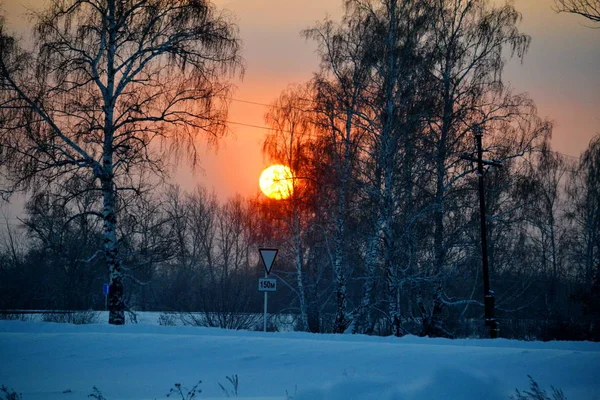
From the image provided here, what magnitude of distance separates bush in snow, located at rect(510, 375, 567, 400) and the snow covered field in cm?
19

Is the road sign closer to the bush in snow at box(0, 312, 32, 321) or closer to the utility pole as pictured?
the utility pole

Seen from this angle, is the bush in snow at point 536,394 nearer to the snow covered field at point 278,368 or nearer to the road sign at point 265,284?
the snow covered field at point 278,368

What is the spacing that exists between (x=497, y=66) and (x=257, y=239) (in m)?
15.7

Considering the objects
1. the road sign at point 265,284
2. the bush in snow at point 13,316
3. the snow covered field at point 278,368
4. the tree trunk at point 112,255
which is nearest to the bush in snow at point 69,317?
the bush in snow at point 13,316

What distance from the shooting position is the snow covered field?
823 centimetres

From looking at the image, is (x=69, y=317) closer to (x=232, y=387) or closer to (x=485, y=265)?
(x=232, y=387)

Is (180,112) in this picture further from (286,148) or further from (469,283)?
(469,283)

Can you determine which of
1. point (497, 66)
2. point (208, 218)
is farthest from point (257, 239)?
point (208, 218)

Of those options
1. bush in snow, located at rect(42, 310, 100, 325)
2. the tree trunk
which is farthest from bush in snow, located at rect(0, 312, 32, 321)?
the tree trunk

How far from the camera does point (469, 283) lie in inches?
1260

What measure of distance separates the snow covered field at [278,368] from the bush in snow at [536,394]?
0.63 feet

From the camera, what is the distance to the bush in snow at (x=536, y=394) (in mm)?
7504

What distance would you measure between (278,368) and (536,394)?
3831 mm

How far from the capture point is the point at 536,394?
7.62 meters
